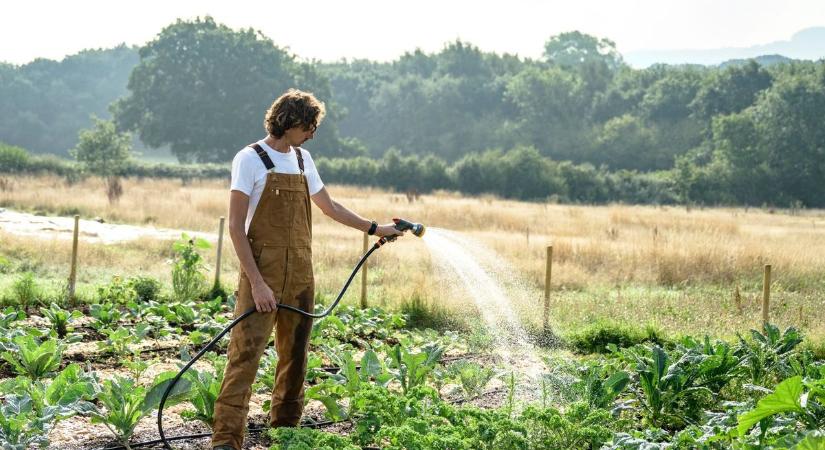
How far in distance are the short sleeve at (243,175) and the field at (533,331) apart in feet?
4.05

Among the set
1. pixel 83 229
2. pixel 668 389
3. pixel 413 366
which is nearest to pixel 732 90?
pixel 83 229

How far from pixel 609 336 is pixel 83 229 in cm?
1330

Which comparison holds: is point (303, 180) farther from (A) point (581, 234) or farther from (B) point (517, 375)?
(A) point (581, 234)

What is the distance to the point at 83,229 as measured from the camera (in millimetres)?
19125

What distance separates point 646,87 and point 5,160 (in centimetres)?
4759

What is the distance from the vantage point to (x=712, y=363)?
6090mm

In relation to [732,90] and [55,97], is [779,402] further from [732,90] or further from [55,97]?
[55,97]

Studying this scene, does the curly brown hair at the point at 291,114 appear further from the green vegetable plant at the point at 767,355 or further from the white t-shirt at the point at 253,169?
the green vegetable plant at the point at 767,355

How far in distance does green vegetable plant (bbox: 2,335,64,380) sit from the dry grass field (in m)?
4.35

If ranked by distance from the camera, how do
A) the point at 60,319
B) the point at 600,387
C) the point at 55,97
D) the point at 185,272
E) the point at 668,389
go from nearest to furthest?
1. the point at 600,387
2. the point at 668,389
3. the point at 60,319
4. the point at 185,272
5. the point at 55,97

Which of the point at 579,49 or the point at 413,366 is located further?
the point at 579,49

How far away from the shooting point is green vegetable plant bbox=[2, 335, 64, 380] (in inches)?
243

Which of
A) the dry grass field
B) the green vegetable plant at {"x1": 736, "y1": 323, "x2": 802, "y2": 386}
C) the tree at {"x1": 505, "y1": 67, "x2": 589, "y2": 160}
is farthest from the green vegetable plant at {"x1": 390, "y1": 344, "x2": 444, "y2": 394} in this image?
the tree at {"x1": 505, "y1": 67, "x2": 589, "y2": 160}

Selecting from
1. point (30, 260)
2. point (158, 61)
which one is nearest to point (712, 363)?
point (30, 260)
